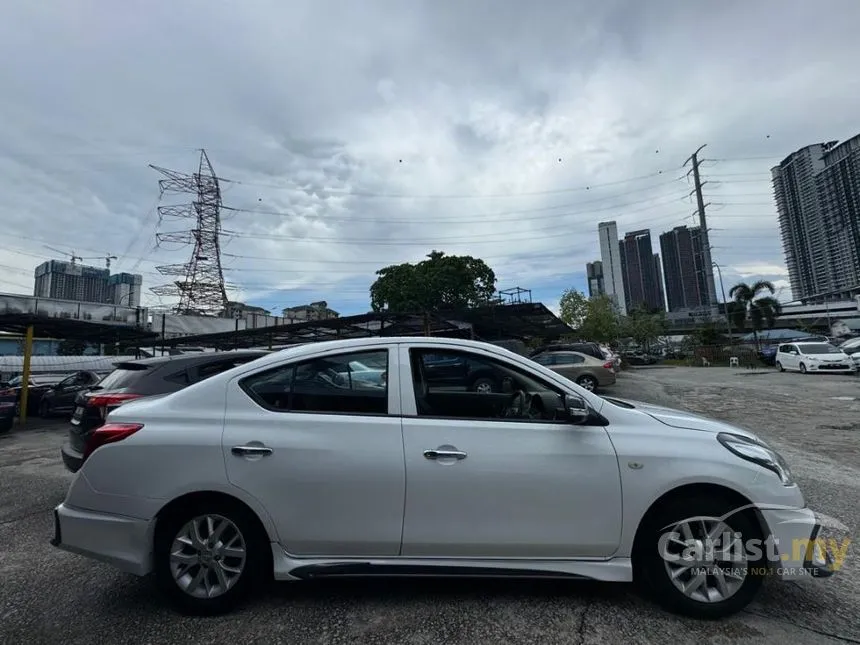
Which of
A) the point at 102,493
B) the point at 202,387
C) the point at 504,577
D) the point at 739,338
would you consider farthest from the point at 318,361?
the point at 739,338

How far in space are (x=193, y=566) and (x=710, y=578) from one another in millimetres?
2958

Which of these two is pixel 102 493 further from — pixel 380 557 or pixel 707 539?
pixel 707 539

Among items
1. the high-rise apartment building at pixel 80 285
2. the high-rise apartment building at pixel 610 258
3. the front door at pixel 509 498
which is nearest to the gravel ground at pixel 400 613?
the front door at pixel 509 498

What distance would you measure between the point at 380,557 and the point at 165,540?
1.25 metres

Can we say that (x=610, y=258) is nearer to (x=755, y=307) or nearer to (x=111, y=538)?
(x=755, y=307)

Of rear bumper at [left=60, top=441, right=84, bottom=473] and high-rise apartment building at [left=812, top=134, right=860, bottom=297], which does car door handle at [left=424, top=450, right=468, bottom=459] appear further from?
high-rise apartment building at [left=812, top=134, right=860, bottom=297]

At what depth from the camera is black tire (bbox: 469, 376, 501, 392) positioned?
9.96 ft

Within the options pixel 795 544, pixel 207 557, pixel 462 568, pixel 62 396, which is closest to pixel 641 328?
pixel 62 396

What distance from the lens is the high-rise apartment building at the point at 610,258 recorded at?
64500 mm

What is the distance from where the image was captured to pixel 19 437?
33.3 feet

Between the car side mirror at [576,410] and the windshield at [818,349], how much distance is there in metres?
24.3

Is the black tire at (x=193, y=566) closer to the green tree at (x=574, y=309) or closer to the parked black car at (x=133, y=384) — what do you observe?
the parked black car at (x=133, y=384)

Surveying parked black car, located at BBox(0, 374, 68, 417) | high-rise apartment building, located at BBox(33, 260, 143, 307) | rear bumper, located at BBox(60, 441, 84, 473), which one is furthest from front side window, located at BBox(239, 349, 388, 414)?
high-rise apartment building, located at BBox(33, 260, 143, 307)

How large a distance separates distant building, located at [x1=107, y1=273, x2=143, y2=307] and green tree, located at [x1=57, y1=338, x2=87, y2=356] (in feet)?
22.6
